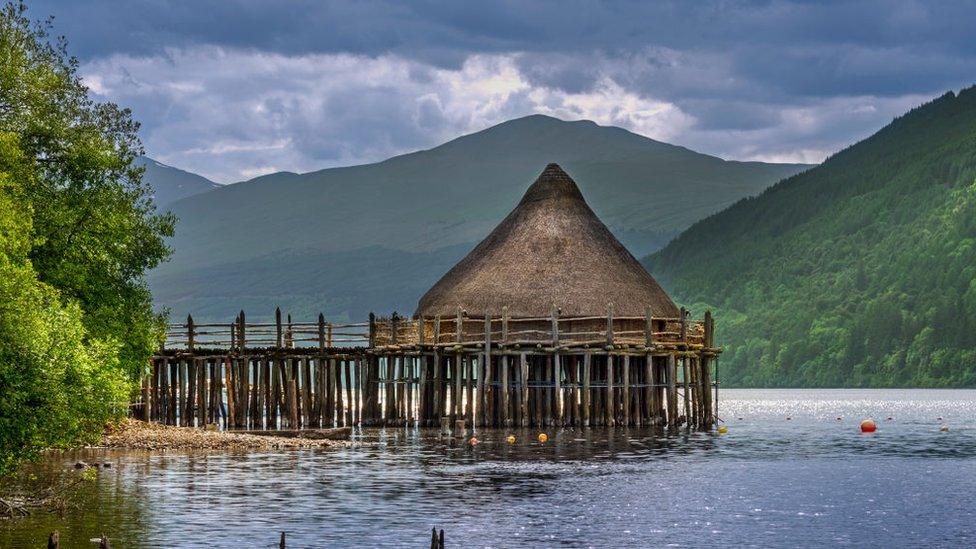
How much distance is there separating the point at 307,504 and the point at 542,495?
6897mm

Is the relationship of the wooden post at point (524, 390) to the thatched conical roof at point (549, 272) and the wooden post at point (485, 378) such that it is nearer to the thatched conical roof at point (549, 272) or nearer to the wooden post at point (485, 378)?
the wooden post at point (485, 378)

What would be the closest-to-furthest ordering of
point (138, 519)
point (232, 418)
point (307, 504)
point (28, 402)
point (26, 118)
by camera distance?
point (28, 402)
point (138, 519)
point (307, 504)
point (26, 118)
point (232, 418)

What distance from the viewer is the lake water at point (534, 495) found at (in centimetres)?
3500

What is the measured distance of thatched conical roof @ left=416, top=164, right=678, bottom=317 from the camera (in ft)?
226

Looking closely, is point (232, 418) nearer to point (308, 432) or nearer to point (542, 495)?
point (308, 432)

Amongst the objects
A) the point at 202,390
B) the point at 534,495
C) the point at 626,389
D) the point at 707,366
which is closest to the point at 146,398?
the point at 202,390

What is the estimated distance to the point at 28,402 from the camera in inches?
1331

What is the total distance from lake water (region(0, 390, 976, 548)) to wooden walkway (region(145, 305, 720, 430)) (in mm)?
2020

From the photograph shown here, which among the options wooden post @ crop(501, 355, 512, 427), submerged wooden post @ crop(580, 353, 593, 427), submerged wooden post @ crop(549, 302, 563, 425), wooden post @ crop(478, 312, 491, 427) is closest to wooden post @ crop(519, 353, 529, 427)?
wooden post @ crop(501, 355, 512, 427)

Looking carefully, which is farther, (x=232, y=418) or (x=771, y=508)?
(x=232, y=418)

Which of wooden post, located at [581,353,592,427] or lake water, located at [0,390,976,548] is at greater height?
wooden post, located at [581,353,592,427]

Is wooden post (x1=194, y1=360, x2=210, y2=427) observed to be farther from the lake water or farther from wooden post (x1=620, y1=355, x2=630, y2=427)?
wooden post (x1=620, y1=355, x2=630, y2=427)

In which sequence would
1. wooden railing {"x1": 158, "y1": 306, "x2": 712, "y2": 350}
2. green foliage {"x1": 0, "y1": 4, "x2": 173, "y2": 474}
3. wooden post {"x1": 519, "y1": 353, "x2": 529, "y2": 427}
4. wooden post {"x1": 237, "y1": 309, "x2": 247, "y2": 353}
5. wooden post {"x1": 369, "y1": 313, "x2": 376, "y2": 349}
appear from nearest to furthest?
green foliage {"x1": 0, "y1": 4, "x2": 173, "y2": 474} < wooden post {"x1": 519, "y1": 353, "x2": 529, "y2": 427} < wooden railing {"x1": 158, "y1": 306, "x2": 712, "y2": 350} < wooden post {"x1": 237, "y1": 309, "x2": 247, "y2": 353} < wooden post {"x1": 369, "y1": 313, "x2": 376, "y2": 349}

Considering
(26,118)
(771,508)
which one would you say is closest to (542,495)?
(771,508)
